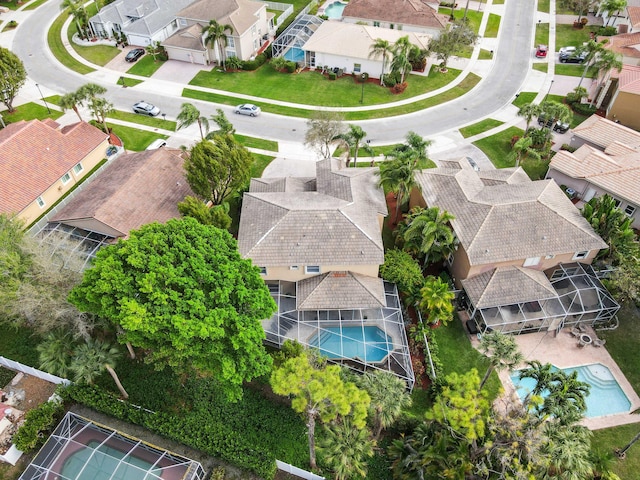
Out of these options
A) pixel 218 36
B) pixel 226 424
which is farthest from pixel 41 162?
pixel 226 424

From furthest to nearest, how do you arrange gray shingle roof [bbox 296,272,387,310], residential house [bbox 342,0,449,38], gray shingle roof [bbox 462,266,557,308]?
residential house [bbox 342,0,449,38] → gray shingle roof [bbox 462,266,557,308] → gray shingle roof [bbox 296,272,387,310]

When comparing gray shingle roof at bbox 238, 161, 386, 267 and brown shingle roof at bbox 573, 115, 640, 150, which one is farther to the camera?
brown shingle roof at bbox 573, 115, 640, 150

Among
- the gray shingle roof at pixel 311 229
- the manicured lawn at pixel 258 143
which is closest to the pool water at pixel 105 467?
the gray shingle roof at pixel 311 229

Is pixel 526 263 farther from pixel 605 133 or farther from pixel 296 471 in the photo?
pixel 296 471

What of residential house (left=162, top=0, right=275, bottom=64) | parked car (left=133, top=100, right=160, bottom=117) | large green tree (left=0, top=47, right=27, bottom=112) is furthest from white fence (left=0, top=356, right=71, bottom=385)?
residential house (left=162, top=0, right=275, bottom=64)

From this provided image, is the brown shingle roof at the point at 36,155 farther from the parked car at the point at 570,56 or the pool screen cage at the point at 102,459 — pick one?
the parked car at the point at 570,56

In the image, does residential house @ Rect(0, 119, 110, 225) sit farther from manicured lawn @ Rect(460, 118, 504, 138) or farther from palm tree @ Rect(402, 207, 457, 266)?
manicured lawn @ Rect(460, 118, 504, 138)
